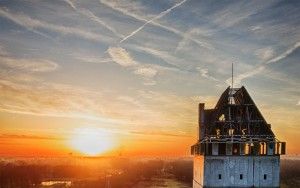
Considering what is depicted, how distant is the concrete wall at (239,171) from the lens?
40.4 m

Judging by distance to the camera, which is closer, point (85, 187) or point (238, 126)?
point (238, 126)

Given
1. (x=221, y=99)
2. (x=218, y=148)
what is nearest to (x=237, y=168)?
(x=218, y=148)

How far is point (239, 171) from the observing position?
40656mm

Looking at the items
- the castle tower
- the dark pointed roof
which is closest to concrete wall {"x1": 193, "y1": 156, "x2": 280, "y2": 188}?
the castle tower

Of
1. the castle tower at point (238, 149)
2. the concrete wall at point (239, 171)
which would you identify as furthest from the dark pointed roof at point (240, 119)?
the concrete wall at point (239, 171)

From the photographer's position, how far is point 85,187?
131 meters

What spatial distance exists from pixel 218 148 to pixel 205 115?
20.7 feet

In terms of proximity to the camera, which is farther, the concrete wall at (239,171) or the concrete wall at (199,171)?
the concrete wall at (199,171)

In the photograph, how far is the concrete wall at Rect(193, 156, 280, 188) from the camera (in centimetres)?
4044

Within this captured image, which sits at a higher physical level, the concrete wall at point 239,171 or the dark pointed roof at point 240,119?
the dark pointed roof at point 240,119

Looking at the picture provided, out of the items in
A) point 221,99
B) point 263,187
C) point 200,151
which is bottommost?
point 263,187

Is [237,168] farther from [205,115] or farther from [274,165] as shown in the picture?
[205,115]

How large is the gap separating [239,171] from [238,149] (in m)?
2.55

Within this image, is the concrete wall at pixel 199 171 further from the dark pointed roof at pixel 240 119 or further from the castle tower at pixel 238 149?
the dark pointed roof at pixel 240 119
